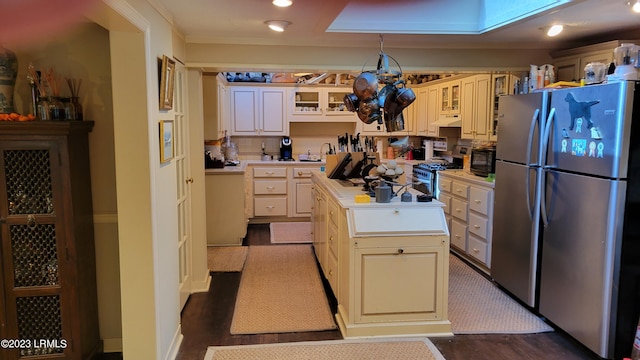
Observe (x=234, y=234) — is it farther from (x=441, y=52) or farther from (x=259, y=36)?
(x=441, y=52)

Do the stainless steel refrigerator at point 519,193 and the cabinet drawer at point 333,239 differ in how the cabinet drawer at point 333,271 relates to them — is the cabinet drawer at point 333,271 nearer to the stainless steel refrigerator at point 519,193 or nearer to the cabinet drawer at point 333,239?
the cabinet drawer at point 333,239

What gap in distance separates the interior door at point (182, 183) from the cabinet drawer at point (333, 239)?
3.90 ft

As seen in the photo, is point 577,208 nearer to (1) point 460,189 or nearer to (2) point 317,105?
(1) point 460,189

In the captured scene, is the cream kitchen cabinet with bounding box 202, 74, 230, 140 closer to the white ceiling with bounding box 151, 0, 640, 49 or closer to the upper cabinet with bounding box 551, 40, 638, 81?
the white ceiling with bounding box 151, 0, 640, 49

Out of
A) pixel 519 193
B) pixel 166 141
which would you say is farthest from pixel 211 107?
pixel 519 193

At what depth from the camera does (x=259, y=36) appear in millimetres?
3645

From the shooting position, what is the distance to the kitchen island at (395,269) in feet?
10.1

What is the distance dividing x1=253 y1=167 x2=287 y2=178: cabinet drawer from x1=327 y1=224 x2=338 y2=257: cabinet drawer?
2863 millimetres

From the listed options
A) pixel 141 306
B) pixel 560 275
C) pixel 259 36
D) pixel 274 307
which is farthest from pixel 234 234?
pixel 560 275

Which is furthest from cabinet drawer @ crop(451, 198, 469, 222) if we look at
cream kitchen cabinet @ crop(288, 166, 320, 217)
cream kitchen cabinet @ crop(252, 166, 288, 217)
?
cream kitchen cabinet @ crop(252, 166, 288, 217)

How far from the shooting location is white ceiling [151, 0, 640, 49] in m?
2.71

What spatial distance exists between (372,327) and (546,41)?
9.13ft

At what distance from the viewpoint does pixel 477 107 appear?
5117 mm

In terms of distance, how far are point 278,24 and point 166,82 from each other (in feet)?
2.88
